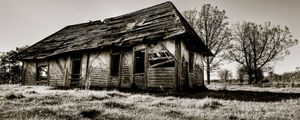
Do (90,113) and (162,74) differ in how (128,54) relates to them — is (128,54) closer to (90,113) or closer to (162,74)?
(162,74)

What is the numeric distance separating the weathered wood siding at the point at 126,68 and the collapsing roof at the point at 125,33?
76cm

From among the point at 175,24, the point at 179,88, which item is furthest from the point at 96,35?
the point at 179,88

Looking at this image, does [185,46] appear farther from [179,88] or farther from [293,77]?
[293,77]

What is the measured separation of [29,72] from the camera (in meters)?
19.2

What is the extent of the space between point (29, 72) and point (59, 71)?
396 centimetres

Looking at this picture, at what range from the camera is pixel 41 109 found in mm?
5492

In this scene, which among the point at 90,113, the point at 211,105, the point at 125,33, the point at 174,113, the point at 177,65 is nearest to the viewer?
the point at 90,113

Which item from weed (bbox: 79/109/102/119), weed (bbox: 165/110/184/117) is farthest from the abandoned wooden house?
weed (bbox: 79/109/102/119)

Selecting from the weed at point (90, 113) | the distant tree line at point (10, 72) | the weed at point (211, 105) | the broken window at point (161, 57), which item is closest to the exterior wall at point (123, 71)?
the broken window at point (161, 57)

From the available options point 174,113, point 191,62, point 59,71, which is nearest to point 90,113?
point 174,113

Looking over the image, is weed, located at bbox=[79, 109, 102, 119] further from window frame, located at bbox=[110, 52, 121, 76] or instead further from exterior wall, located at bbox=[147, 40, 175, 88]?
window frame, located at bbox=[110, 52, 121, 76]

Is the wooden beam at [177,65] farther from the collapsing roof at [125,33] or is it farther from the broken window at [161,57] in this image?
the collapsing roof at [125,33]

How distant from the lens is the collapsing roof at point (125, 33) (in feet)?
41.3

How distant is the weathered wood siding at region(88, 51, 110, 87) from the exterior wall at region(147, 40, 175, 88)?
3.29m
